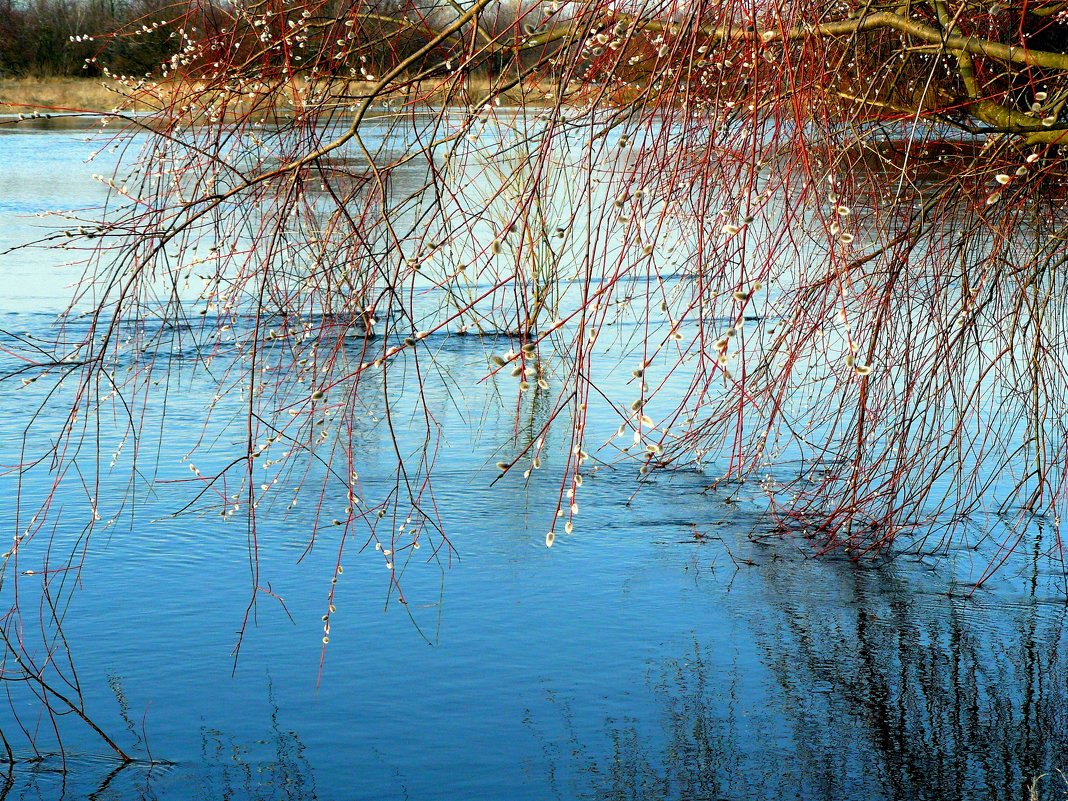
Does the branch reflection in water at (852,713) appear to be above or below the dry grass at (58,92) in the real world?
below

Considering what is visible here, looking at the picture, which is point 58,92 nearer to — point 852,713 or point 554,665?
point 554,665

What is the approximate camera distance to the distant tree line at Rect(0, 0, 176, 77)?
15.5 feet

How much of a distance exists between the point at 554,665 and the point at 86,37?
2630 millimetres

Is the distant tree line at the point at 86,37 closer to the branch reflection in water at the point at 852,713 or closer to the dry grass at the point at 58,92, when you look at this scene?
the dry grass at the point at 58,92

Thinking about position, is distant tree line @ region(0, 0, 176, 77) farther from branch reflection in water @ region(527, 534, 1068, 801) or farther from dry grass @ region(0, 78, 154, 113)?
branch reflection in water @ region(527, 534, 1068, 801)

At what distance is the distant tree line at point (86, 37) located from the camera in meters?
4.73

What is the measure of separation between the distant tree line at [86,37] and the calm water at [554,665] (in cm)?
200

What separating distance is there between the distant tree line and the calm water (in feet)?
6.56

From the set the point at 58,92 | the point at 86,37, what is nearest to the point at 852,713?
the point at 86,37

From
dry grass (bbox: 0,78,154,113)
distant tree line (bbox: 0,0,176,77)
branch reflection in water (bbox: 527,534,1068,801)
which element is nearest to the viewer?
branch reflection in water (bbox: 527,534,1068,801)

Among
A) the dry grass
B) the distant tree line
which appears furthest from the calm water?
the dry grass

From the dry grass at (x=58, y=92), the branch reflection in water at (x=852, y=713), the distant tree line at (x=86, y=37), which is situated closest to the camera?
the branch reflection in water at (x=852, y=713)

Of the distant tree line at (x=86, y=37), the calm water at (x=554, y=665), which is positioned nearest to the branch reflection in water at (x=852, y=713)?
the calm water at (x=554, y=665)

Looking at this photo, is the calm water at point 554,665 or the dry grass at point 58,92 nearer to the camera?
the calm water at point 554,665
